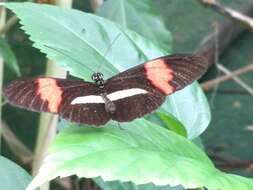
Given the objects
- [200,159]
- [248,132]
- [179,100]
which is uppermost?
[200,159]

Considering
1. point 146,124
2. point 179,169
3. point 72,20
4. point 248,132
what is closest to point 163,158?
point 179,169

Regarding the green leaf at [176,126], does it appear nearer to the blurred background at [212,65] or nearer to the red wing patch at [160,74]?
the red wing patch at [160,74]

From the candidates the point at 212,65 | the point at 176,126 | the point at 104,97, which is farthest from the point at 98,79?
the point at 212,65

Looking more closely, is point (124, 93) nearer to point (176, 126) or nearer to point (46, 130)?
point (176, 126)

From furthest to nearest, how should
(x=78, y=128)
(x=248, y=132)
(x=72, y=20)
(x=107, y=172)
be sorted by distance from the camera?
(x=248, y=132) < (x=72, y=20) < (x=78, y=128) < (x=107, y=172)

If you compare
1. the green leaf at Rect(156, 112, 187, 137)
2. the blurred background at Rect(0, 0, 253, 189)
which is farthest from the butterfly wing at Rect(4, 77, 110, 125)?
the blurred background at Rect(0, 0, 253, 189)

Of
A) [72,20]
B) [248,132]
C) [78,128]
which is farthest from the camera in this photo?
[248,132]

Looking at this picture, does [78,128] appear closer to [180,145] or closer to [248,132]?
[180,145]
